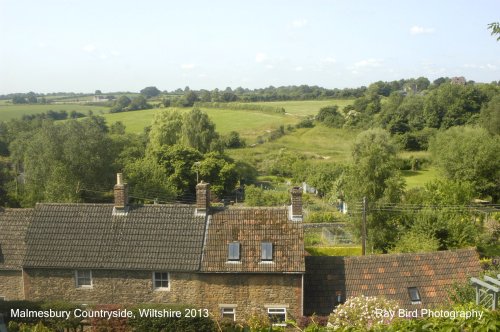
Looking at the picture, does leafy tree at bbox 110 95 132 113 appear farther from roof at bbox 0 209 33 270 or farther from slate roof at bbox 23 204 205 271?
slate roof at bbox 23 204 205 271

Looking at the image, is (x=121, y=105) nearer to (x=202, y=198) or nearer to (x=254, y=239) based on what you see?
(x=202, y=198)

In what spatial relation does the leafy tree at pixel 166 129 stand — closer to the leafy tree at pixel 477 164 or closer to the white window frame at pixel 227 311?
the leafy tree at pixel 477 164

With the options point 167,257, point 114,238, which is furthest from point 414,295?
point 114,238

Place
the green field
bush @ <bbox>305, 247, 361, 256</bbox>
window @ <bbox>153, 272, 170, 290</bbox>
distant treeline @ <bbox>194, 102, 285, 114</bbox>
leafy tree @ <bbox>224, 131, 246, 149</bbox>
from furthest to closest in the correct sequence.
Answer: distant treeline @ <bbox>194, 102, 285, 114</bbox> → the green field → leafy tree @ <bbox>224, 131, 246, 149</bbox> → bush @ <bbox>305, 247, 361, 256</bbox> → window @ <bbox>153, 272, 170, 290</bbox>

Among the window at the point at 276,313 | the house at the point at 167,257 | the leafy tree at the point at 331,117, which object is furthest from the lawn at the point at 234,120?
the window at the point at 276,313

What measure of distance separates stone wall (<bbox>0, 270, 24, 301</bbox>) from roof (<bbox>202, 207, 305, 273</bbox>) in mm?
9468

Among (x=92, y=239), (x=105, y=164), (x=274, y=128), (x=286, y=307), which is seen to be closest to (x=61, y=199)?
(x=105, y=164)

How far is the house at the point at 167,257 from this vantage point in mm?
22078

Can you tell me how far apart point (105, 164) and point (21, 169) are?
21.5 meters

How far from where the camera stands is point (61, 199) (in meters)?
42.7

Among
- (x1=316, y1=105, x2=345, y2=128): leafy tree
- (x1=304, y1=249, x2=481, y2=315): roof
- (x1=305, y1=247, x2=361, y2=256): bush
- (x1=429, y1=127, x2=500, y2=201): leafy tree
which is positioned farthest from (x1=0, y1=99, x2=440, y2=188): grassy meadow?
(x1=304, y1=249, x2=481, y2=315): roof

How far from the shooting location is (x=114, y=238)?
76.3ft

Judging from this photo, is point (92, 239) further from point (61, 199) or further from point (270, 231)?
point (61, 199)

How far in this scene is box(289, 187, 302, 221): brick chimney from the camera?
23.1 metres
